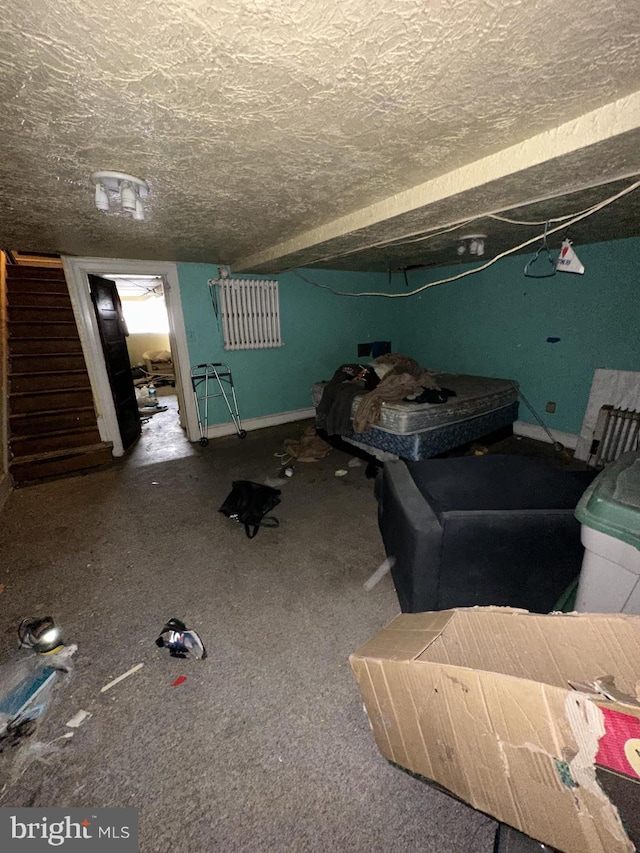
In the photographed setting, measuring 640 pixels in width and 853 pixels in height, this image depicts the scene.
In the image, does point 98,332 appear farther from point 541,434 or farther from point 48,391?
point 541,434

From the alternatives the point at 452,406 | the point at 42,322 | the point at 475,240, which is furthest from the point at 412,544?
the point at 42,322

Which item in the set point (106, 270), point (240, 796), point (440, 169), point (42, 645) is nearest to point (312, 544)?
point (240, 796)

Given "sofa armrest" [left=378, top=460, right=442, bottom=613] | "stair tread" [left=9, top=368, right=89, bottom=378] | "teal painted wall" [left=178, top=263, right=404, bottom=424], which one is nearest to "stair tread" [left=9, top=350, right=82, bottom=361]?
"stair tread" [left=9, top=368, right=89, bottom=378]

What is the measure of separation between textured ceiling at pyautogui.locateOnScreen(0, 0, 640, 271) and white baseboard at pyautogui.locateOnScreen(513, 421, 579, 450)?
8.89ft

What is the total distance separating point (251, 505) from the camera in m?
2.71

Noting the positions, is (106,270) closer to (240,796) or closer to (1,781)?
(1,781)

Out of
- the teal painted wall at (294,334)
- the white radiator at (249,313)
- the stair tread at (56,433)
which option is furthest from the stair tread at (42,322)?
the white radiator at (249,313)

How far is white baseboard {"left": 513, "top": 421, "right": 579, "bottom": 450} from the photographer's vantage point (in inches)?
158

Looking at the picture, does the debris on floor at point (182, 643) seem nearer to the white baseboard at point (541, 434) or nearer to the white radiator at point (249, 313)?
the white radiator at point (249, 313)

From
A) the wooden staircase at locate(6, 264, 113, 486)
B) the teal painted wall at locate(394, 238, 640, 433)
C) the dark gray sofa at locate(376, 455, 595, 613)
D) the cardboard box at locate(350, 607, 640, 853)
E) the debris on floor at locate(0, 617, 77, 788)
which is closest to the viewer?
the cardboard box at locate(350, 607, 640, 853)

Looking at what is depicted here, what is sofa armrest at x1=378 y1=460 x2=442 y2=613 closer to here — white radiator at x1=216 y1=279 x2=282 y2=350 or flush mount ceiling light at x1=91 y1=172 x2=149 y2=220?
flush mount ceiling light at x1=91 y1=172 x2=149 y2=220

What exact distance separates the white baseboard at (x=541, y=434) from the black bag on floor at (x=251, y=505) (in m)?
3.53

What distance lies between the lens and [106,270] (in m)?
3.73

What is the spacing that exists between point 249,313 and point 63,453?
2869 mm
